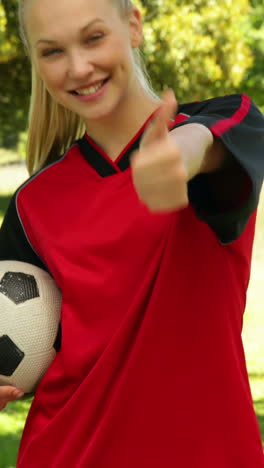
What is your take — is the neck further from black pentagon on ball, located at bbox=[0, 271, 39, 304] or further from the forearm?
the forearm

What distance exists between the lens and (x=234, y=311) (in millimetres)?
2633

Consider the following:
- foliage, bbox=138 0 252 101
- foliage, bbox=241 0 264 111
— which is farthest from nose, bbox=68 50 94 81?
foliage, bbox=241 0 264 111

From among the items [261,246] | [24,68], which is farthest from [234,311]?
[24,68]

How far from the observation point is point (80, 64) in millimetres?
2578

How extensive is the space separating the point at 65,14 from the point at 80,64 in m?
0.13

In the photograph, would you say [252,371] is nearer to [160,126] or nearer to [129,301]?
[129,301]

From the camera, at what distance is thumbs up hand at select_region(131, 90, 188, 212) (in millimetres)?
1715

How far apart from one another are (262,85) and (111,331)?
28605 mm

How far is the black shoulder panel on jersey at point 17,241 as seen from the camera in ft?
9.89

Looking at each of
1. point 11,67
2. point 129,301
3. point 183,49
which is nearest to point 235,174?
point 129,301

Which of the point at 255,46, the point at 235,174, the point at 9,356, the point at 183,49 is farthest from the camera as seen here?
the point at 255,46

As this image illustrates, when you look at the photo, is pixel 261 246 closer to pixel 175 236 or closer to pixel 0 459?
pixel 0 459

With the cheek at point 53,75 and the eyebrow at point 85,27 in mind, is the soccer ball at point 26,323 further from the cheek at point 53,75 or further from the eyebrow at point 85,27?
the eyebrow at point 85,27

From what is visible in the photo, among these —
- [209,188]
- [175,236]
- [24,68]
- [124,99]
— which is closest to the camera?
[209,188]
